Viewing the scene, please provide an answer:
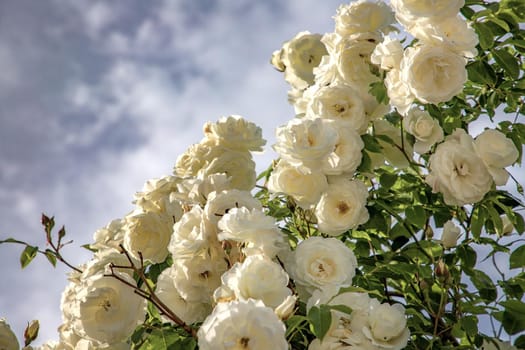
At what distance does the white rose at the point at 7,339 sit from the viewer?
2.07 meters

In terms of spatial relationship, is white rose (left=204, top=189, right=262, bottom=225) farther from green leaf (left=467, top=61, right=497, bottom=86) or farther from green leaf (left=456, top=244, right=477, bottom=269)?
green leaf (left=467, top=61, right=497, bottom=86)

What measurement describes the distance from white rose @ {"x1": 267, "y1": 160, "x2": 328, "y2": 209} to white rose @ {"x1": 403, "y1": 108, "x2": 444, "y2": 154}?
32cm

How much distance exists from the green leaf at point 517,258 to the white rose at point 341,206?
51 centimetres

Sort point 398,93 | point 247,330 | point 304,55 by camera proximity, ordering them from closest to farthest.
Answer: point 247,330 < point 398,93 < point 304,55

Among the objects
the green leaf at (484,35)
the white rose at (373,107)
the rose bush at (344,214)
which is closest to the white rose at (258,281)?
the rose bush at (344,214)

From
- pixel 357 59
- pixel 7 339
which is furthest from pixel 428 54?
pixel 7 339

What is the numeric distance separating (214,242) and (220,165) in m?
0.33

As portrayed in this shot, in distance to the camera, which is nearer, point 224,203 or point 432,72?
point 224,203

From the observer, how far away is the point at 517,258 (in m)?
2.10

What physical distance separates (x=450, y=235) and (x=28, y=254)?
1308 mm

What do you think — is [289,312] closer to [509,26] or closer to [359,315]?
[359,315]

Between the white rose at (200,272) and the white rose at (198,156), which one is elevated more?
the white rose at (198,156)

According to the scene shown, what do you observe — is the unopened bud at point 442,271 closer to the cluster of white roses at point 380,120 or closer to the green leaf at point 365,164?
the cluster of white roses at point 380,120

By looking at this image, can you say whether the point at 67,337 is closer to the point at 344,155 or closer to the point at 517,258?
the point at 344,155
